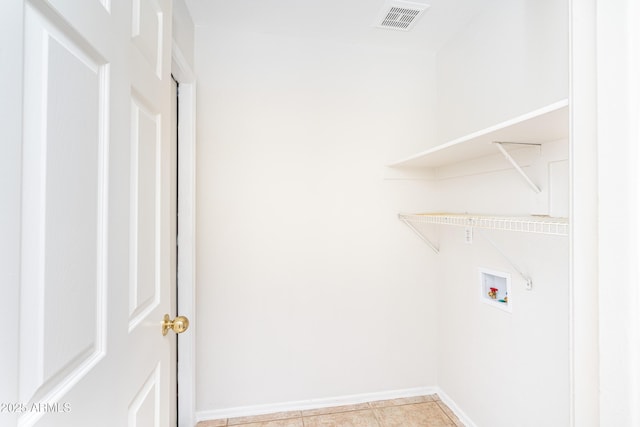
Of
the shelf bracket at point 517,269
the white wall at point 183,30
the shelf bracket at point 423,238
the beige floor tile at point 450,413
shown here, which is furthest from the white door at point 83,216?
the beige floor tile at point 450,413

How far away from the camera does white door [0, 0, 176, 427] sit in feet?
1.38

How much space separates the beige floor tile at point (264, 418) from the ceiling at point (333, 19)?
2372mm

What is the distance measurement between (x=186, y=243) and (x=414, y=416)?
172 cm

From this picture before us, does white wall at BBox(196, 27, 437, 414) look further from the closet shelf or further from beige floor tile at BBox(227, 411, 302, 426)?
A: the closet shelf

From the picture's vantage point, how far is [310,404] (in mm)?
2008

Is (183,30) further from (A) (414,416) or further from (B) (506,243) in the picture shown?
(A) (414,416)

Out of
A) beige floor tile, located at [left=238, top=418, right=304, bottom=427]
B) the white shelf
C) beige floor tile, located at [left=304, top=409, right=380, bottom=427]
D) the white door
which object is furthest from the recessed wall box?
the white door

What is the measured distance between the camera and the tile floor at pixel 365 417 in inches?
73.8

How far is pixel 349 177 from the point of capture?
6.81 ft
